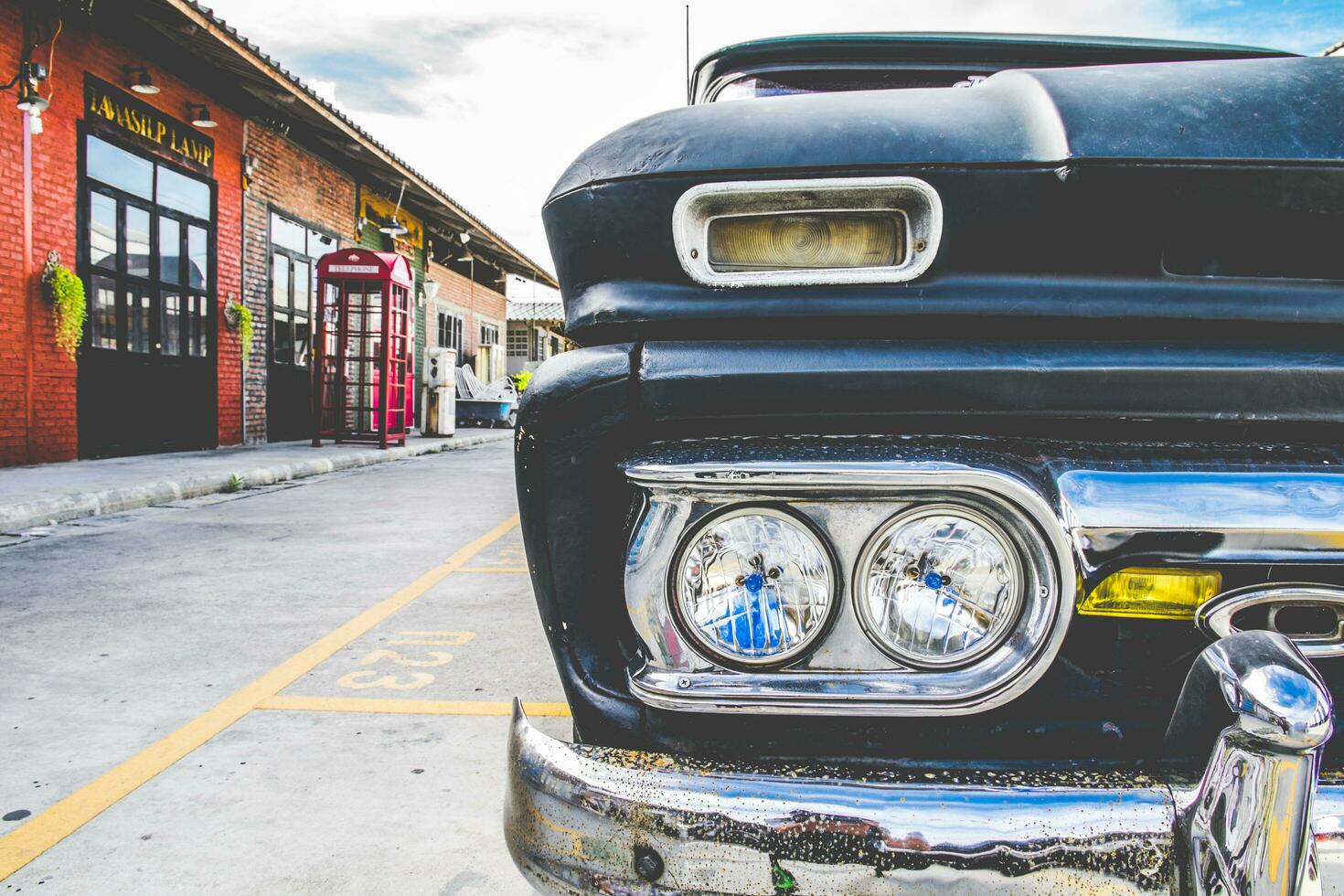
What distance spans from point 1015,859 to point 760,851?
0.81 ft

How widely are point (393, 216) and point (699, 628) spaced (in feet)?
59.1

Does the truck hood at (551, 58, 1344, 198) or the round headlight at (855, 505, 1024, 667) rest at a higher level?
the truck hood at (551, 58, 1344, 198)

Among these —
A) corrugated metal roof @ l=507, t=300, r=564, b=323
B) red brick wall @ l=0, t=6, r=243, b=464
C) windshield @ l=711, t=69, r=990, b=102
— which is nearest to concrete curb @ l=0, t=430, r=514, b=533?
red brick wall @ l=0, t=6, r=243, b=464

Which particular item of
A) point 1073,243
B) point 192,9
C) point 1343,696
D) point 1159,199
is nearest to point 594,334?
point 1073,243

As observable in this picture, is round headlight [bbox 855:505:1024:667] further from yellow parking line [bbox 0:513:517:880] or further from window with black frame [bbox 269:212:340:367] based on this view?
window with black frame [bbox 269:212:340:367]

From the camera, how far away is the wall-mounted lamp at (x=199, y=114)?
33.3 ft

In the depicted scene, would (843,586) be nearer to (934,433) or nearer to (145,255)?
(934,433)

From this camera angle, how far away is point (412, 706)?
8.78ft

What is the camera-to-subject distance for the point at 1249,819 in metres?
0.75

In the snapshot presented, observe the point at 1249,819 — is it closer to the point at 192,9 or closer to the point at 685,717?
the point at 685,717

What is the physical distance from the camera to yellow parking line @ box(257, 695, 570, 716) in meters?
2.62

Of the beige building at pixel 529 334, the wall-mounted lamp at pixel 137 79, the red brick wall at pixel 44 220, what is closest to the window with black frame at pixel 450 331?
the wall-mounted lamp at pixel 137 79

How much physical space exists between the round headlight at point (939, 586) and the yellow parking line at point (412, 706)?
1796mm

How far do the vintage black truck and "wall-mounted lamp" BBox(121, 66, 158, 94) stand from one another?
10.3 m
